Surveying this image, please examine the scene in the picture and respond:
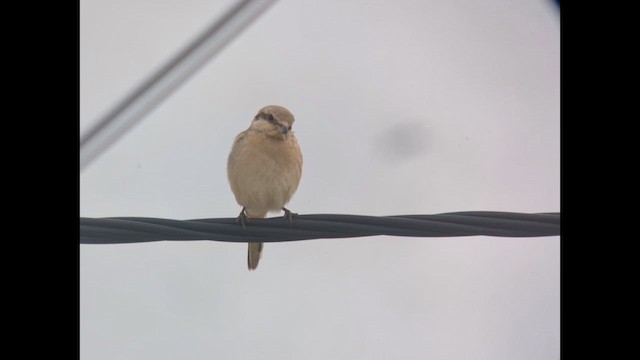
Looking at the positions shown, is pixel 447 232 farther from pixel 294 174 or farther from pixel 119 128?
pixel 294 174

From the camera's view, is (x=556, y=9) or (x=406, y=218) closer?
(x=406, y=218)

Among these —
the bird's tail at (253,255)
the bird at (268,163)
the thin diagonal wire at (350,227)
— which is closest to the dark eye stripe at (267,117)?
the bird at (268,163)

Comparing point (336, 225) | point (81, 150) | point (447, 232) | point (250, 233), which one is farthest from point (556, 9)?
point (81, 150)

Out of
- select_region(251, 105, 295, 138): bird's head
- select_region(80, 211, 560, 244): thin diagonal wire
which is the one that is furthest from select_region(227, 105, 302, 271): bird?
select_region(80, 211, 560, 244): thin diagonal wire

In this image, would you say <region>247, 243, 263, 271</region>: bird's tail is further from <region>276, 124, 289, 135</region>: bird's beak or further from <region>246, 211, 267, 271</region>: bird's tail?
<region>276, 124, 289, 135</region>: bird's beak

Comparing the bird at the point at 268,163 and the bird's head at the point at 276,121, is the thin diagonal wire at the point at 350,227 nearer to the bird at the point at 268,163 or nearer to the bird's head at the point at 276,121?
the bird at the point at 268,163

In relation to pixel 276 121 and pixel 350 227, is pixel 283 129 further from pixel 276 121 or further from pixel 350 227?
pixel 350 227

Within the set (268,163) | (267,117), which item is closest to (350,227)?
(268,163)
